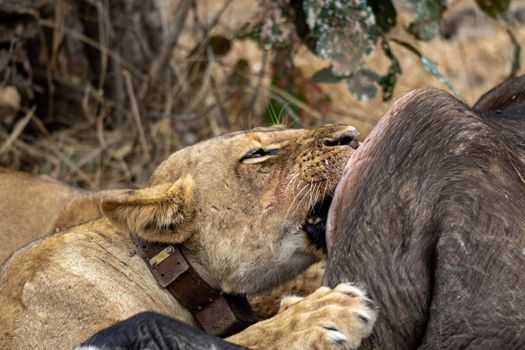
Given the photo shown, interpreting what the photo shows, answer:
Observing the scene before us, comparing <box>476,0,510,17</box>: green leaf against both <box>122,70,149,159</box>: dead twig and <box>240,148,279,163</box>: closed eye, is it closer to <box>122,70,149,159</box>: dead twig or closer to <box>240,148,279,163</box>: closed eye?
<box>122,70,149,159</box>: dead twig

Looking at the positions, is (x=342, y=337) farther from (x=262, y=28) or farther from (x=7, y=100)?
(x=7, y=100)

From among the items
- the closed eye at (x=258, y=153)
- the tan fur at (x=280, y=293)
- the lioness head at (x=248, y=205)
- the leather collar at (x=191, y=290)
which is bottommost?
the tan fur at (x=280, y=293)

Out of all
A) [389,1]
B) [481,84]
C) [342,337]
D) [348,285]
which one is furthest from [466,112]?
[481,84]

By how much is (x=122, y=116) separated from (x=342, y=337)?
11.3 feet

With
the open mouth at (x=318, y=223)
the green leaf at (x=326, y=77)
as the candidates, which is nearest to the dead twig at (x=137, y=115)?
the green leaf at (x=326, y=77)

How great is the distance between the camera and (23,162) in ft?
19.4

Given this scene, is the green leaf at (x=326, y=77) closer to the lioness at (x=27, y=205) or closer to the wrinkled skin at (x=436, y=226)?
the lioness at (x=27, y=205)

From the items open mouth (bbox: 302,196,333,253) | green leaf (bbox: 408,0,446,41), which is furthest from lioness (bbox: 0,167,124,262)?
green leaf (bbox: 408,0,446,41)

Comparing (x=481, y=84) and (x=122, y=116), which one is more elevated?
(x=122, y=116)

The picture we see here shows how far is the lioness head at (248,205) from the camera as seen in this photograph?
3.30 m

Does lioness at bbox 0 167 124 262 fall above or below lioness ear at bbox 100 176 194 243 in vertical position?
below

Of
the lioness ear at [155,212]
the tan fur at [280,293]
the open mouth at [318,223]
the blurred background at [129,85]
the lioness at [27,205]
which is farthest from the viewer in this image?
the blurred background at [129,85]

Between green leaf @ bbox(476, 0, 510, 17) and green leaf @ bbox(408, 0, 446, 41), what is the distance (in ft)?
0.58

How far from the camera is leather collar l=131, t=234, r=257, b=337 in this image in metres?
3.29
